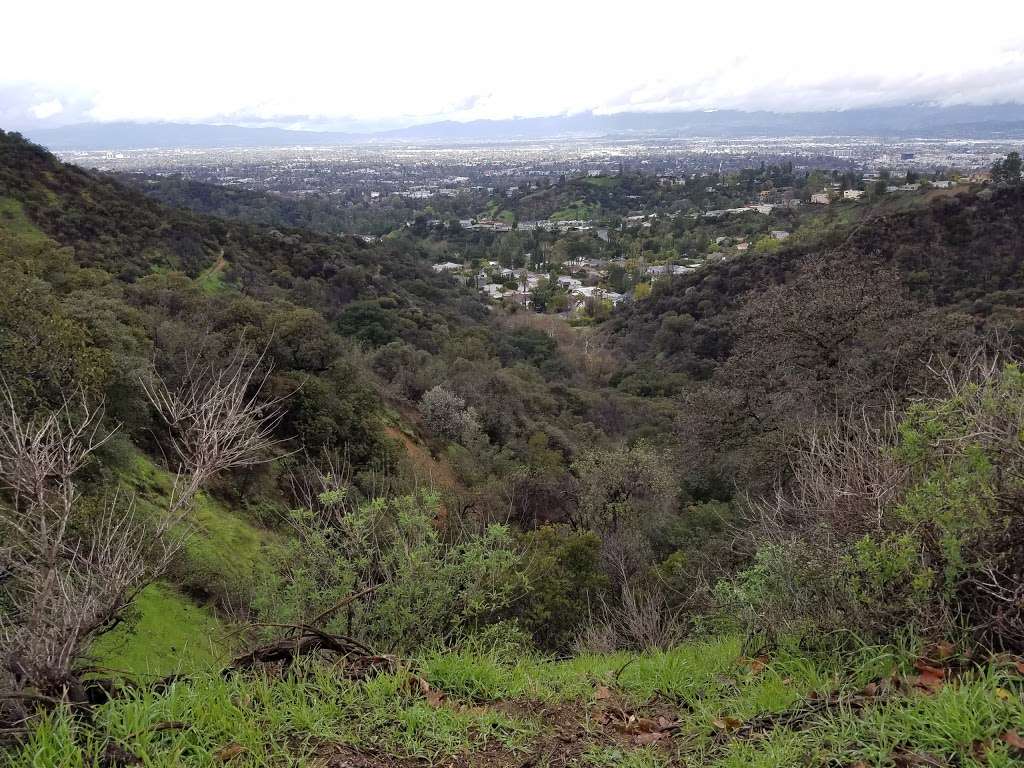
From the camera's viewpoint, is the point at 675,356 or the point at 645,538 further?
the point at 675,356

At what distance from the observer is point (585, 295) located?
55656 mm

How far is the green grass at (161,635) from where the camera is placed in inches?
244

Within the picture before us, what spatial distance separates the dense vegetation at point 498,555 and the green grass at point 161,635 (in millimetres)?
47

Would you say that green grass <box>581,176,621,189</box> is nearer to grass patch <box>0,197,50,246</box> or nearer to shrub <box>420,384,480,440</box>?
grass patch <box>0,197,50,246</box>

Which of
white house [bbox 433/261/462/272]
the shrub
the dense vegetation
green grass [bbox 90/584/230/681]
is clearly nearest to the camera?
the dense vegetation

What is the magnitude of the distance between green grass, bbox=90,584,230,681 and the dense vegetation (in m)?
0.05

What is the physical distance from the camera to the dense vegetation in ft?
9.24

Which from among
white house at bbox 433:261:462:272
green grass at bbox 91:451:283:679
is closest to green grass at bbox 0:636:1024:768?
green grass at bbox 91:451:283:679

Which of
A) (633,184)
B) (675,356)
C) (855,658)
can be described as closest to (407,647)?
(855,658)

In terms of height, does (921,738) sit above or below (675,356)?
above

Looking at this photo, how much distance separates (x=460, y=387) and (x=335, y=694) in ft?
67.9

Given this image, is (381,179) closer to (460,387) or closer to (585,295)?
(585,295)

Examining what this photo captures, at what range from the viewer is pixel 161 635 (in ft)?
23.7

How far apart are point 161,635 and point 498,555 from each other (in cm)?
447
